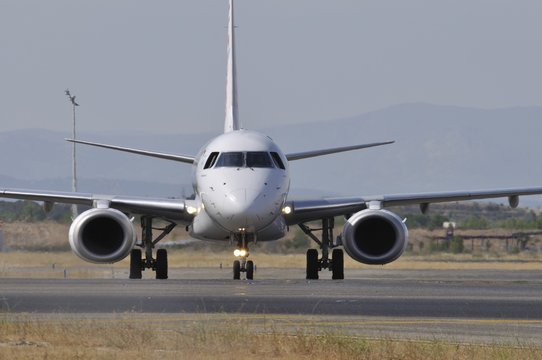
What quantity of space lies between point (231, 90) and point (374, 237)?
7.86 meters

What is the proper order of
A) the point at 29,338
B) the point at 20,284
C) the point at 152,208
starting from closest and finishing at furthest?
the point at 29,338 < the point at 20,284 < the point at 152,208

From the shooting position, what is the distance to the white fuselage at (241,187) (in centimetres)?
3450

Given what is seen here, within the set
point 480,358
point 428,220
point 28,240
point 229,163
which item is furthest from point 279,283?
point 428,220

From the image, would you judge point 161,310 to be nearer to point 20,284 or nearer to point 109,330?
point 109,330

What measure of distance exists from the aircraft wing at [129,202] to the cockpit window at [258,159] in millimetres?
3088

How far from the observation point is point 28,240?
184 ft

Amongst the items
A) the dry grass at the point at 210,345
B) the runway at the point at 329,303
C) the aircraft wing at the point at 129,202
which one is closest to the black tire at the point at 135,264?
the aircraft wing at the point at 129,202

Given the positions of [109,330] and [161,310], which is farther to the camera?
[161,310]

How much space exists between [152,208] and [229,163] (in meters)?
3.36

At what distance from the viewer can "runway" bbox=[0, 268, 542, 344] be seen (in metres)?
21.2

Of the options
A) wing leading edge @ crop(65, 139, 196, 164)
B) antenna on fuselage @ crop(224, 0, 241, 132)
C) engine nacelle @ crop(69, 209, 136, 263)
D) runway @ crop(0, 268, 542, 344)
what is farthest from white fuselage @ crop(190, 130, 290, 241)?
antenna on fuselage @ crop(224, 0, 241, 132)

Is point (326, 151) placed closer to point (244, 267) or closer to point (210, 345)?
point (244, 267)

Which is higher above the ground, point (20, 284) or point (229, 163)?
point (229, 163)

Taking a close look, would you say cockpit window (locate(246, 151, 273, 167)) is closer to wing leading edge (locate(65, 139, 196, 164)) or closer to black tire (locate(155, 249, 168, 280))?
wing leading edge (locate(65, 139, 196, 164))
